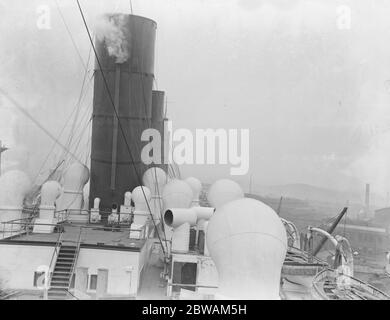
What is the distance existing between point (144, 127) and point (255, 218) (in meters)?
7.59

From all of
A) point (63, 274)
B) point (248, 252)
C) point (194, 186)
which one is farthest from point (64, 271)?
point (194, 186)

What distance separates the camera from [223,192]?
364 inches

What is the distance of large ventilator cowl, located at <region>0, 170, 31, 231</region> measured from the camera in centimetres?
825

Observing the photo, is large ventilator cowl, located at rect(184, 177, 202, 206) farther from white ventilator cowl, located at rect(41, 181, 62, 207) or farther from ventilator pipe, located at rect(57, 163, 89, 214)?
white ventilator cowl, located at rect(41, 181, 62, 207)

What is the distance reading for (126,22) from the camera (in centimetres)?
1048

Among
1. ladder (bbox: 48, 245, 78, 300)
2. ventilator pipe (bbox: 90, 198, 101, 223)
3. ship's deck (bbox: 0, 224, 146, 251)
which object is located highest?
ventilator pipe (bbox: 90, 198, 101, 223)

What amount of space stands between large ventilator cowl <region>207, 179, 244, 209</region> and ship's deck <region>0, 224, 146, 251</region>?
201cm

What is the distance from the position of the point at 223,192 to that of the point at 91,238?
2943 millimetres

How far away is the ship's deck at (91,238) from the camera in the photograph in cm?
702

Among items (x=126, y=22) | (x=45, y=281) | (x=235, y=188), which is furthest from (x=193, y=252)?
(x=126, y=22)

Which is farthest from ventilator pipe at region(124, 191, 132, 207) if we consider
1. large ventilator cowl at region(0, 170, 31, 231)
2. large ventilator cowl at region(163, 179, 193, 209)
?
large ventilator cowl at region(0, 170, 31, 231)

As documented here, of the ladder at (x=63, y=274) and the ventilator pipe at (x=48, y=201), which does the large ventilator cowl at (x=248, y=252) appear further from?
the ventilator pipe at (x=48, y=201)

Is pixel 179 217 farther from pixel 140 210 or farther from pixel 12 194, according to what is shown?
pixel 12 194

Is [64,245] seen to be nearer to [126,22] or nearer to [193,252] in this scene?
[193,252]
